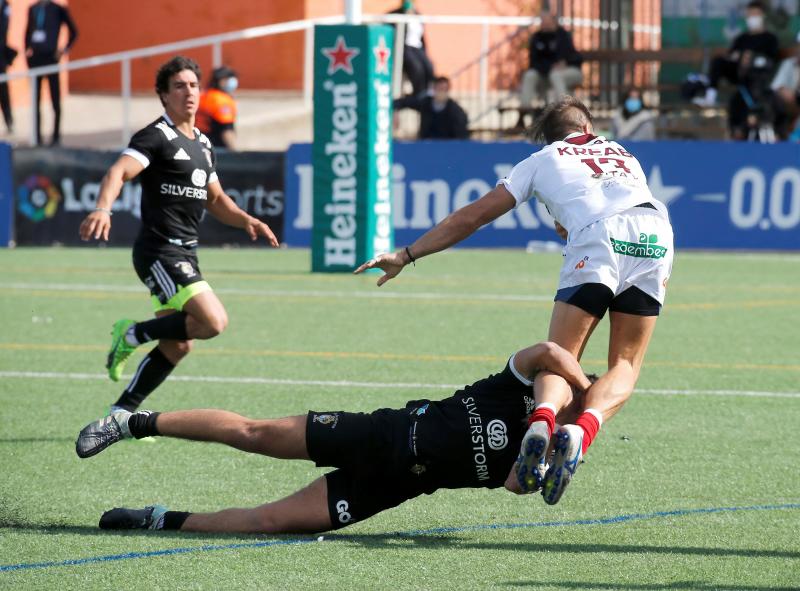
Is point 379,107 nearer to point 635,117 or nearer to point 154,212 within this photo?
point 635,117

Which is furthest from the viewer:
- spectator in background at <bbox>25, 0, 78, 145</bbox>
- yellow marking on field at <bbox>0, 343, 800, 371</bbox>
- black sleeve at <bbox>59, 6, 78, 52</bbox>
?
spectator in background at <bbox>25, 0, 78, 145</bbox>

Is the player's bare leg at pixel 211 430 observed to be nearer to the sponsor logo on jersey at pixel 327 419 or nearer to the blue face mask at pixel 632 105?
the sponsor logo on jersey at pixel 327 419

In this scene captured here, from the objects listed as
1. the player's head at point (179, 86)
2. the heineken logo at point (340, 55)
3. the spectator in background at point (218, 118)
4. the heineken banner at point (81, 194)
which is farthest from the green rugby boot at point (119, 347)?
the spectator in background at point (218, 118)

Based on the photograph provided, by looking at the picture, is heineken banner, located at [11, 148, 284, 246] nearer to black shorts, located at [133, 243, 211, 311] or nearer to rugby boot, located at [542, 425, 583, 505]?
black shorts, located at [133, 243, 211, 311]

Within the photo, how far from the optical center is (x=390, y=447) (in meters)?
6.03

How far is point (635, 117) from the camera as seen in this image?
23109 millimetres

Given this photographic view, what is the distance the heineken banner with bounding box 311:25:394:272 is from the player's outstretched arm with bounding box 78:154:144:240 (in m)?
9.69

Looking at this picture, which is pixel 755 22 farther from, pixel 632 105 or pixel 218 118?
pixel 218 118

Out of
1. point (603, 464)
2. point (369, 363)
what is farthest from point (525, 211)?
point (603, 464)

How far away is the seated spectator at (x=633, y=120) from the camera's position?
22938 millimetres

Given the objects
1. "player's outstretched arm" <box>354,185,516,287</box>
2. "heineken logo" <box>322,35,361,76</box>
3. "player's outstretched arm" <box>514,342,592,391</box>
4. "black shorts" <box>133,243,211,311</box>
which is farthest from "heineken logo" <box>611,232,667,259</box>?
"heineken logo" <box>322,35,361,76</box>

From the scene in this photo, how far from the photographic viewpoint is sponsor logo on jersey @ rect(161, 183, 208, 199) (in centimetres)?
862

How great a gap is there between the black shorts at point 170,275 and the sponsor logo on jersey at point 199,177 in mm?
396

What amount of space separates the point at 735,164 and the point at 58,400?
1280 centimetres
